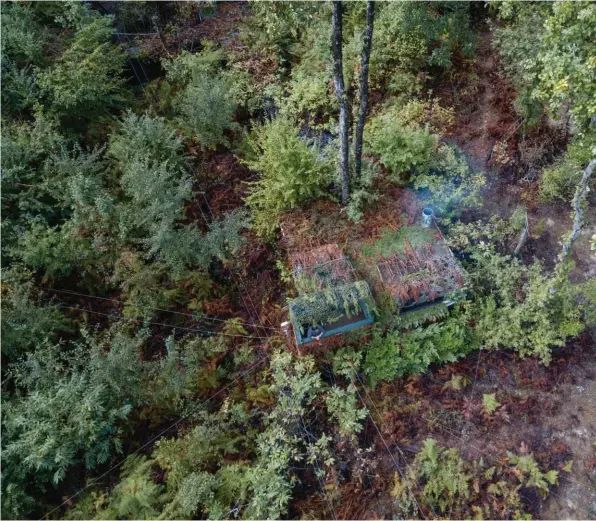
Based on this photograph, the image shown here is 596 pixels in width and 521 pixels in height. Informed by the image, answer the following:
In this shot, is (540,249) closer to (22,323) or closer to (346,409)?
(346,409)

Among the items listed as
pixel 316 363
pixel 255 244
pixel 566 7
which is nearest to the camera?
pixel 566 7

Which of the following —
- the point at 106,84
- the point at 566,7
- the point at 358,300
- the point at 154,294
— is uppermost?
the point at 106,84

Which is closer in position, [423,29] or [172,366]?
[172,366]

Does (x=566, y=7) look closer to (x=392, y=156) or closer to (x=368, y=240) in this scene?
(x=392, y=156)

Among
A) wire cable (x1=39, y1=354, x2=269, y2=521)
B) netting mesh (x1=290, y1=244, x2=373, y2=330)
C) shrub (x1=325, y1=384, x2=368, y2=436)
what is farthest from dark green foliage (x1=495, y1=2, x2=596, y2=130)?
wire cable (x1=39, y1=354, x2=269, y2=521)

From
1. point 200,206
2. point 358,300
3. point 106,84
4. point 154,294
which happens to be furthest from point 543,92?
point 106,84

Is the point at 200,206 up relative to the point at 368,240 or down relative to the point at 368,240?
up

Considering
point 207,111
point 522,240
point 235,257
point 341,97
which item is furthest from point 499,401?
point 207,111

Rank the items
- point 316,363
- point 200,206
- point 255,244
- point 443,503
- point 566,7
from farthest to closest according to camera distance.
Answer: point 200,206, point 255,244, point 316,363, point 566,7, point 443,503
